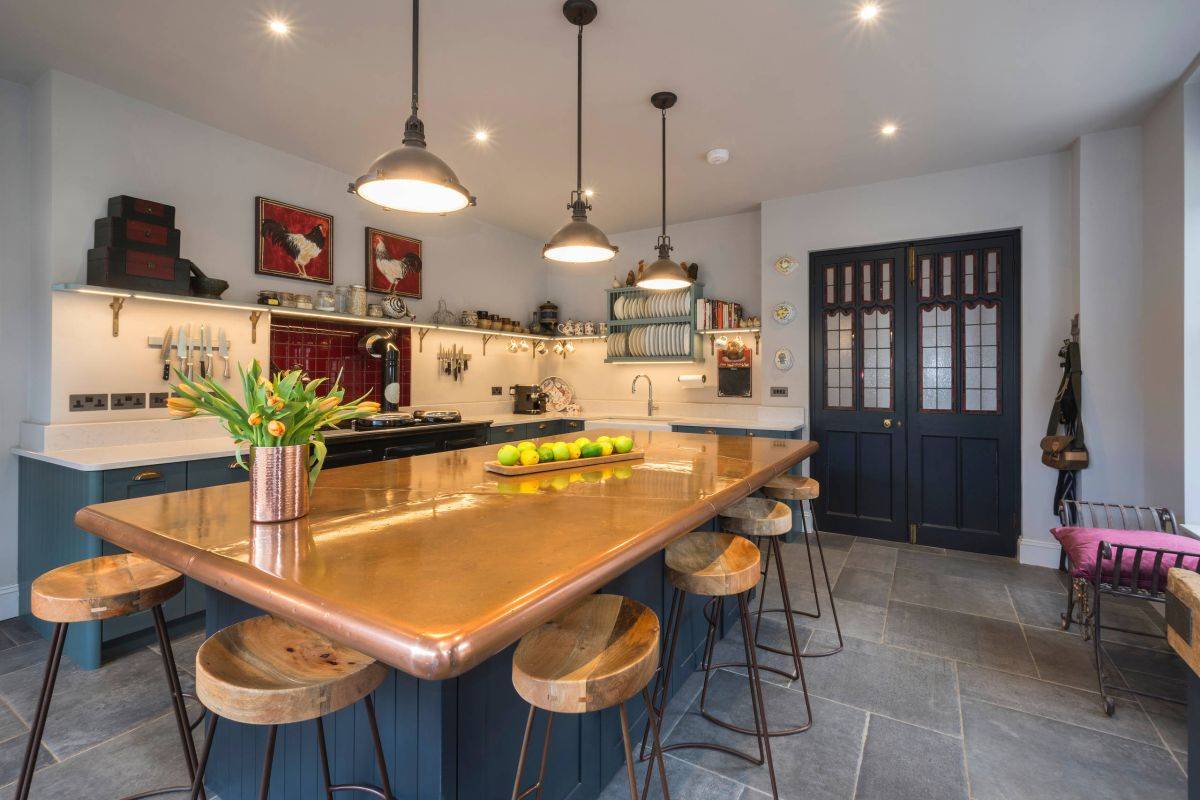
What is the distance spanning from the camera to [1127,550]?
240 cm

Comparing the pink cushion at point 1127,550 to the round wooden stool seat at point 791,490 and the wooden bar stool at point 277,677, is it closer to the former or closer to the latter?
the round wooden stool seat at point 791,490

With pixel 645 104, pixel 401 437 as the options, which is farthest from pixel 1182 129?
pixel 401 437

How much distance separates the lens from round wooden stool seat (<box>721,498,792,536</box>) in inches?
88.1

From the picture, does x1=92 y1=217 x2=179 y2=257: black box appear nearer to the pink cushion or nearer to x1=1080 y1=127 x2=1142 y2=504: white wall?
the pink cushion

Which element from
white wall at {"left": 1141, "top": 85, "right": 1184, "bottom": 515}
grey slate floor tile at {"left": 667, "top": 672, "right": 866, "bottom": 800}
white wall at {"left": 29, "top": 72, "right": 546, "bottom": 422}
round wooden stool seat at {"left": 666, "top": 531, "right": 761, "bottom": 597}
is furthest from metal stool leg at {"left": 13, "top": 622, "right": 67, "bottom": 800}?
white wall at {"left": 1141, "top": 85, "right": 1184, "bottom": 515}

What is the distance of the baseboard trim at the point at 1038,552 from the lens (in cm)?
394

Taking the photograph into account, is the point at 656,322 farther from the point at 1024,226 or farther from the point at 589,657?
the point at 589,657

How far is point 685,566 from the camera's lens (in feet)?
5.82

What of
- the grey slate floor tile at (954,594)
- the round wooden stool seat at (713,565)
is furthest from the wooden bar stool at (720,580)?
the grey slate floor tile at (954,594)

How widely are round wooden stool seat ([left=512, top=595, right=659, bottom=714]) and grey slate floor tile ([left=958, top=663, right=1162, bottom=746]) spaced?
1.91 metres

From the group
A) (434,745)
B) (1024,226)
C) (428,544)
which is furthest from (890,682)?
(1024,226)

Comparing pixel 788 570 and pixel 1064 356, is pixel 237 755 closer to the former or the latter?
pixel 788 570

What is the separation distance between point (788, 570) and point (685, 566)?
7.84 feet

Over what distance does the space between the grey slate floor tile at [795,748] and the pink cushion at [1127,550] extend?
1.19 meters
